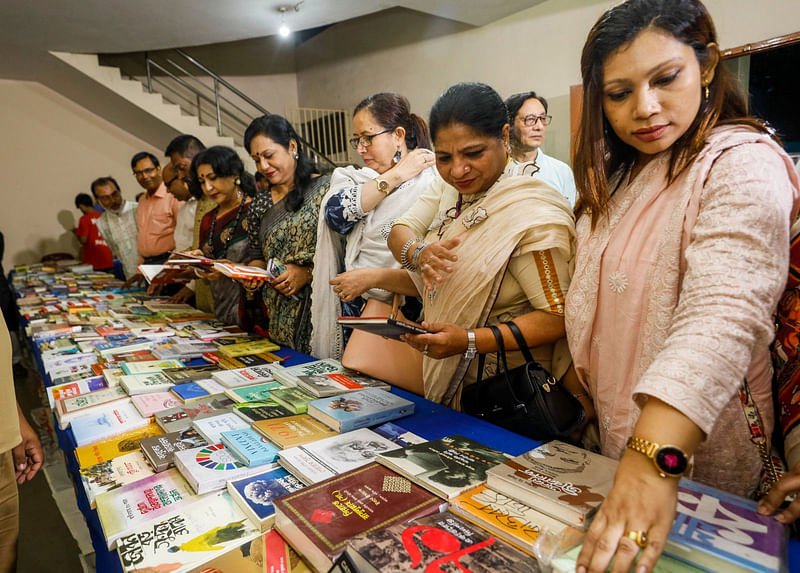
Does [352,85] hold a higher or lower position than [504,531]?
higher

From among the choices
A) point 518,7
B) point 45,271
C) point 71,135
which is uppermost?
point 518,7

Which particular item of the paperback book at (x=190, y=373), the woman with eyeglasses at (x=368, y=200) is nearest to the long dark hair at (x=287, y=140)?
the woman with eyeglasses at (x=368, y=200)

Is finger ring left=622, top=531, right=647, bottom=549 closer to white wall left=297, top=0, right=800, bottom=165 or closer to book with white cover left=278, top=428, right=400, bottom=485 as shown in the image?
book with white cover left=278, top=428, right=400, bottom=485

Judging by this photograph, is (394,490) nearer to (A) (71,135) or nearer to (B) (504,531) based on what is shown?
(B) (504,531)

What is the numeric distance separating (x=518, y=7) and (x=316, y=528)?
570 centimetres

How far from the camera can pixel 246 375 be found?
164cm

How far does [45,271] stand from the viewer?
18.8 feet

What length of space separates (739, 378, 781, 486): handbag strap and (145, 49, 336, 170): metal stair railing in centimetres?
774

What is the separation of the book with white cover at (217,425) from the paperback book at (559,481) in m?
0.66

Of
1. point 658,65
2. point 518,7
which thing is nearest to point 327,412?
point 658,65

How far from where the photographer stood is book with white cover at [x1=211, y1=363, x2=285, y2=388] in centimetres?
156

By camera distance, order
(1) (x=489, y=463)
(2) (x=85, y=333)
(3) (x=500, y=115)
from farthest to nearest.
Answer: (2) (x=85, y=333)
(3) (x=500, y=115)
(1) (x=489, y=463)

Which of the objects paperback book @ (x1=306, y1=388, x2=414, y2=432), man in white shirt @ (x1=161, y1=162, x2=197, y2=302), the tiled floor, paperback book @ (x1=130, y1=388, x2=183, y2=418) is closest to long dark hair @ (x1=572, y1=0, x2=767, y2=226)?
paperback book @ (x1=306, y1=388, x2=414, y2=432)

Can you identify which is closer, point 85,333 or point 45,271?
point 85,333
